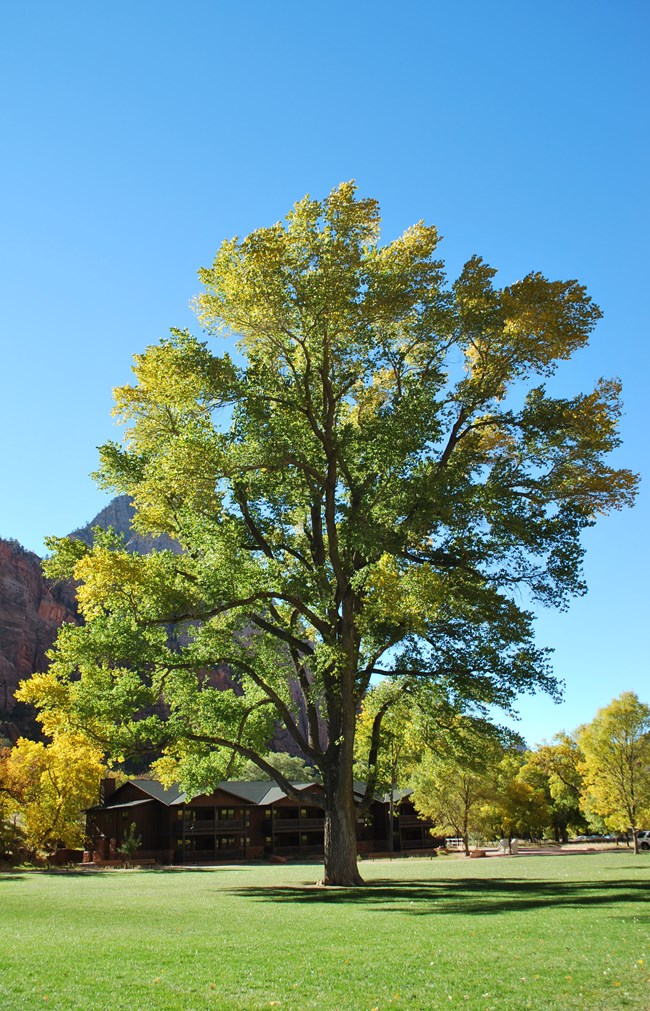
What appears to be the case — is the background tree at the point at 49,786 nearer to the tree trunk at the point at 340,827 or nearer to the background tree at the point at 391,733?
the background tree at the point at 391,733

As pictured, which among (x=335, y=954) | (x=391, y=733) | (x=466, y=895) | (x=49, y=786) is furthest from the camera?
(x=49, y=786)

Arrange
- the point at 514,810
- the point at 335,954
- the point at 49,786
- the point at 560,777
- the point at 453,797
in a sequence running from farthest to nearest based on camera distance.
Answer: the point at 560,777
the point at 514,810
the point at 453,797
the point at 49,786
the point at 335,954

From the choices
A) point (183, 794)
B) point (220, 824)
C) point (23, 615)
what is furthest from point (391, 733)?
point (23, 615)

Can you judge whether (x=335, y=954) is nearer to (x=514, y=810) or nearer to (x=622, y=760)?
(x=622, y=760)

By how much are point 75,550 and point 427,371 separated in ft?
38.1

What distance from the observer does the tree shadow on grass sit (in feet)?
54.1

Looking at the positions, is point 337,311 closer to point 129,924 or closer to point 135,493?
point 135,493

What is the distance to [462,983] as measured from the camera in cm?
855

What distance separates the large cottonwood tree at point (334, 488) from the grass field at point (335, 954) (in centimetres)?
563

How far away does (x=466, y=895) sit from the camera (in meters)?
20.2

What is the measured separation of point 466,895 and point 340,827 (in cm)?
397

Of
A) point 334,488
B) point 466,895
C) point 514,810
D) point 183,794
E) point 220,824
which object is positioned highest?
point 334,488

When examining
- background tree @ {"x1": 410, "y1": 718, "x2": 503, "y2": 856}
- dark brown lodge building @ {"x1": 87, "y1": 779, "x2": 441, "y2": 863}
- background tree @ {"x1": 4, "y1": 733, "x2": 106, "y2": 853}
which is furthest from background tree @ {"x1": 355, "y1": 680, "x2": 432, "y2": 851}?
dark brown lodge building @ {"x1": 87, "y1": 779, "x2": 441, "y2": 863}

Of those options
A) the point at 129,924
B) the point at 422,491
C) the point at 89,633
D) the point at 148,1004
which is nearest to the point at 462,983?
the point at 148,1004
